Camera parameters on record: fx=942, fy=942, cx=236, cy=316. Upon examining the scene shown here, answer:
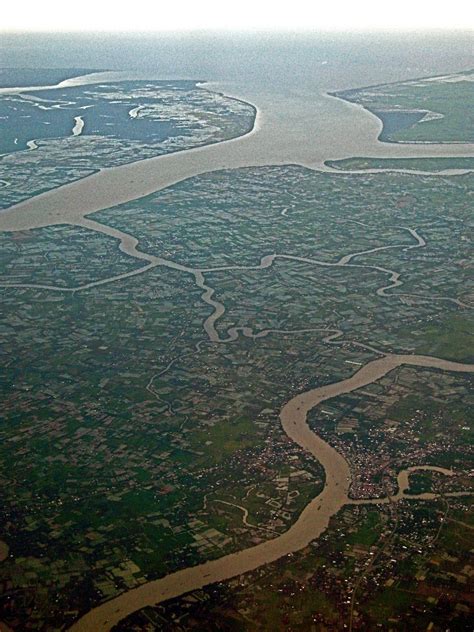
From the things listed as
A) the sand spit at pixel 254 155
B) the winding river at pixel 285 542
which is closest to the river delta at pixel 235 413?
the winding river at pixel 285 542

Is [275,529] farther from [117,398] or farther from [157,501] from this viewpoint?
[117,398]

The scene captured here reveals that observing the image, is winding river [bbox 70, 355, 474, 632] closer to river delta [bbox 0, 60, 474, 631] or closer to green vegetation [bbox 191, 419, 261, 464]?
river delta [bbox 0, 60, 474, 631]

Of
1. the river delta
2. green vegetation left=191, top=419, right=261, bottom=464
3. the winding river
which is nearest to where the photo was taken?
the winding river

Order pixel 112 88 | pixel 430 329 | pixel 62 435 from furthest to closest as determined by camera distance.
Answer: pixel 112 88
pixel 430 329
pixel 62 435

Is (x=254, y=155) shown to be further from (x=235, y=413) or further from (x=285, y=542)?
(x=285, y=542)

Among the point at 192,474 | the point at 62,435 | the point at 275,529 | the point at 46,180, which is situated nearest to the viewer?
the point at 275,529

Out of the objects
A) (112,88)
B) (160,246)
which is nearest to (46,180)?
(160,246)

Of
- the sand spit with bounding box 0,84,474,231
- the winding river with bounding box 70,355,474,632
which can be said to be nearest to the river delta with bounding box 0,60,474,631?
the winding river with bounding box 70,355,474,632

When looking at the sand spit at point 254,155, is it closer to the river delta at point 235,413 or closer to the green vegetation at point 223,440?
the river delta at point 235,413

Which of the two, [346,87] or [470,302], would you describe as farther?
[346,87]
